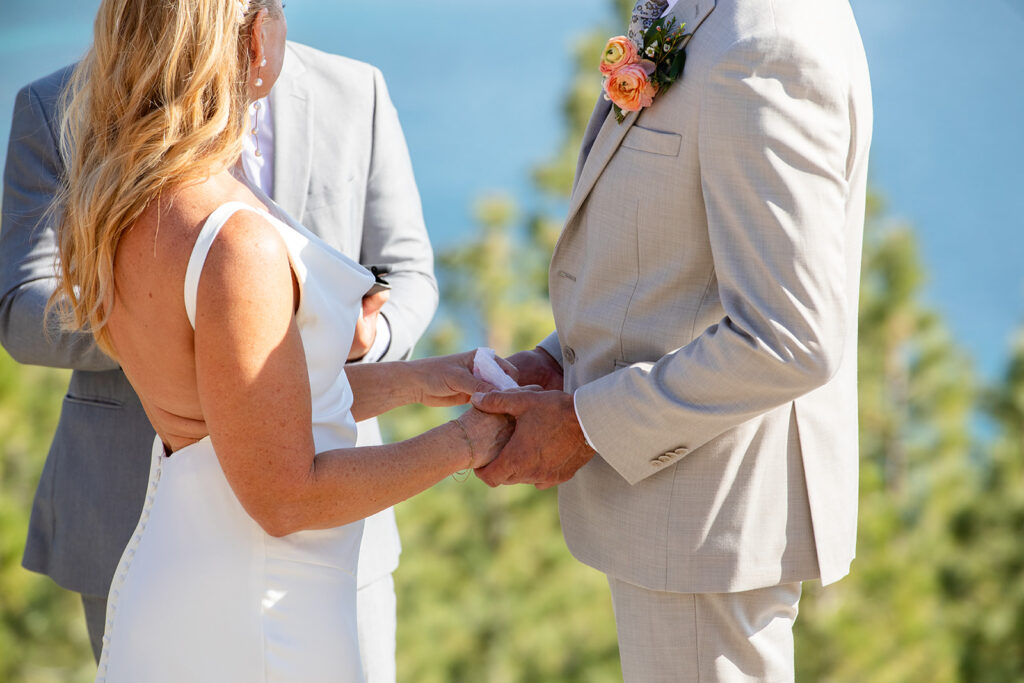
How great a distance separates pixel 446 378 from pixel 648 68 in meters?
0.80

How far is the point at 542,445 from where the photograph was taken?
1.82m

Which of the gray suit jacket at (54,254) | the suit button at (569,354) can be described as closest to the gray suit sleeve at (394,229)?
the gray suit jacket at (54,254)

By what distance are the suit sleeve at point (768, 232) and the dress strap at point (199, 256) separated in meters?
0.76

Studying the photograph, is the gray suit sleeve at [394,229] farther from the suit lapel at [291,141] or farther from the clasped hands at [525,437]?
the clasped hands at [525,437]

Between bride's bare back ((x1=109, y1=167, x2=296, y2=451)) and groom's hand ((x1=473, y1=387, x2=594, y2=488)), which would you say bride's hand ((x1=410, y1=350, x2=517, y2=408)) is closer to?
groom's hand ((x1=473, y1=387, x2=594, y2=488))

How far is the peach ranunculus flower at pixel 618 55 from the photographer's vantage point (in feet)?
5.70

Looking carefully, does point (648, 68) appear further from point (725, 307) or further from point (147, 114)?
point (147, 114)

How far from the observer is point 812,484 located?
1766 millimetres

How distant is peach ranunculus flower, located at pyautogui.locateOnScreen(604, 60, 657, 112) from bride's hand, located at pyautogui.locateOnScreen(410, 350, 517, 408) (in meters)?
0.65

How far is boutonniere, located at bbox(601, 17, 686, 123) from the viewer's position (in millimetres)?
1676

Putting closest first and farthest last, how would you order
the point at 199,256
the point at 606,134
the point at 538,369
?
1. the point at 199,256
2. the point at 606,134
3. the point at 538,369

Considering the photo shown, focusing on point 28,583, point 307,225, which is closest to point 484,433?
point 307,225

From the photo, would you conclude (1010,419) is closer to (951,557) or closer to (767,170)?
(951,557)

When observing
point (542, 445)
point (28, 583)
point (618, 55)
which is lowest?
point (28, 583)
